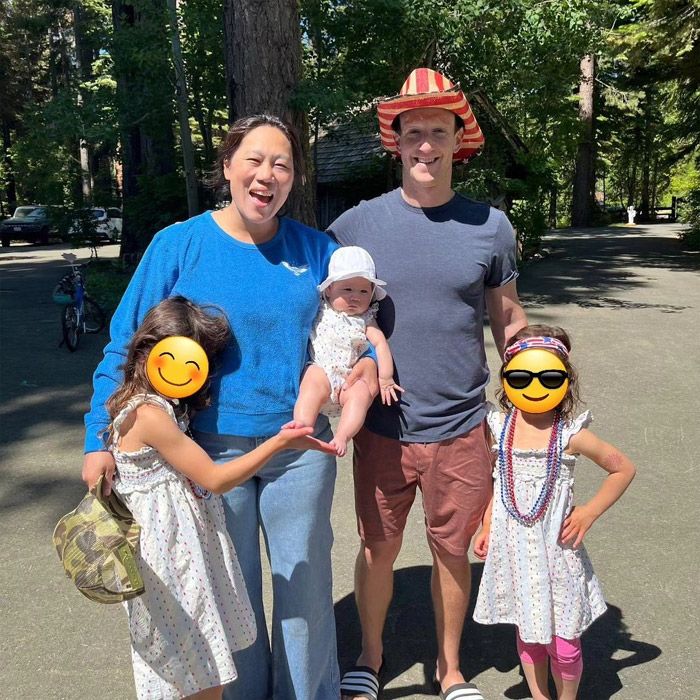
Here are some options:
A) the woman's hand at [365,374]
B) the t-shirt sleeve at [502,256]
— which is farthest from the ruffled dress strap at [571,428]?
the woman's hand at [365,374]

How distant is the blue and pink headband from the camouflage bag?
4.28ft

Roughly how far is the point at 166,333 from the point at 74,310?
8.72 meters

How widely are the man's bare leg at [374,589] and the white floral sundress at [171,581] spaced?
0.80 m

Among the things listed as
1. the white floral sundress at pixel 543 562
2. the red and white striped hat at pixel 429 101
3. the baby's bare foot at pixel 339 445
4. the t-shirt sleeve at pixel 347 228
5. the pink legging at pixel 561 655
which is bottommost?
the pink legging at pixel 561 655

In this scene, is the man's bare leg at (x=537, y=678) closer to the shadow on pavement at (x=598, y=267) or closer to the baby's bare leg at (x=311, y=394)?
the baby's bare leg at (x=311, y=394)

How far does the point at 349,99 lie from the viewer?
1035 cm

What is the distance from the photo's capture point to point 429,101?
2.76 m

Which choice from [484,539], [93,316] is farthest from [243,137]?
[93,316]

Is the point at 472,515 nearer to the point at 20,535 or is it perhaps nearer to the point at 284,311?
the point at 284,311

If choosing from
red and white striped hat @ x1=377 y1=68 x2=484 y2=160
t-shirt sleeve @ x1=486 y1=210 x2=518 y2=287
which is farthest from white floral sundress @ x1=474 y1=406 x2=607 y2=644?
red and white striped hat @ x1=377 y1=68 x2=484 y2=160

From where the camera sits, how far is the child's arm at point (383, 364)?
2752 mm

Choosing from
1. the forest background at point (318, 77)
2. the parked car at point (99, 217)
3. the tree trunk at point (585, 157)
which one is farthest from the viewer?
the tree trunk at point (585, 157)

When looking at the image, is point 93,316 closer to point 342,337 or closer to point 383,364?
point 383,364

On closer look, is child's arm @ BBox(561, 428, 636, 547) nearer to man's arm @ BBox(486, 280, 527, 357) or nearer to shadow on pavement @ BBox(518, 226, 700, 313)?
man's arm @ BBox(486, 280, 527, 357)
